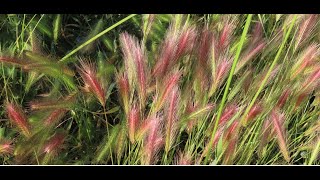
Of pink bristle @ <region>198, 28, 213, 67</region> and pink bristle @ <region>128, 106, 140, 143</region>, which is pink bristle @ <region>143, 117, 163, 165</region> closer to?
pink bristle @ <region>128, 106, 140, 143</region>

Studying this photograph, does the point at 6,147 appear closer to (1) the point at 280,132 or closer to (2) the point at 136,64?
(2) the point at 136,64

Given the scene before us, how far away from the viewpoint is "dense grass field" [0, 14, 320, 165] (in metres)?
1.07

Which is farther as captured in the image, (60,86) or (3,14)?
(3,14)

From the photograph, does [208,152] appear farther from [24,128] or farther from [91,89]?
[24,128]

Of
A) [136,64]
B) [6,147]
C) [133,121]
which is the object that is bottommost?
[6,147]

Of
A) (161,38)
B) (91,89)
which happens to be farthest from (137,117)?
(161,38)

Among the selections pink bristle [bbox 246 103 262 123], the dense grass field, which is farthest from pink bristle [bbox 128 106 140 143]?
pink bristle [bbox 246 103 262 123]

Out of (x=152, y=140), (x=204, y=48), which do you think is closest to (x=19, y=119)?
(x=152, y=140)

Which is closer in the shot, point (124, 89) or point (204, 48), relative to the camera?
point (124, 89)

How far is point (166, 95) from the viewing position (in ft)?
3.40

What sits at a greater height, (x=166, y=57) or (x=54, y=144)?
(x=166, y=57)

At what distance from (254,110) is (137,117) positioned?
27cm

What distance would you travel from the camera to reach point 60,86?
1.26 metres

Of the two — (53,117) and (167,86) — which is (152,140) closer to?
(167,86)
